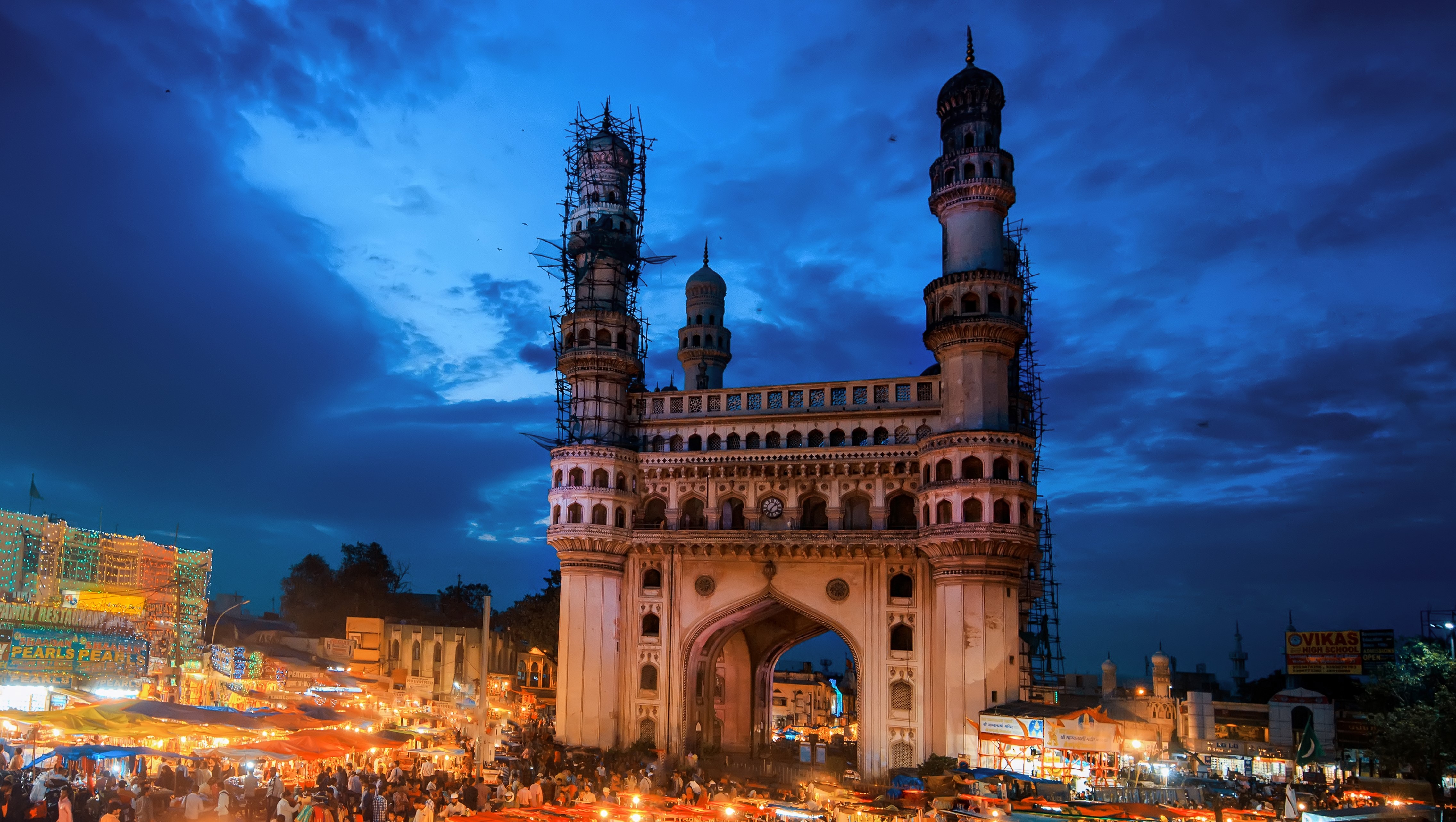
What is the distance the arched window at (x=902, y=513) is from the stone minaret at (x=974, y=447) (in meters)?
2.34

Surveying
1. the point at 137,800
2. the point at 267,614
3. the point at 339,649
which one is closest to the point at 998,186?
the point at 137,800

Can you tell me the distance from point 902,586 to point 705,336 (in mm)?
21391

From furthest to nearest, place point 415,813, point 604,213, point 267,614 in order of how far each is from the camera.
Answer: point 267,614 < point 604,213 < point 415,813

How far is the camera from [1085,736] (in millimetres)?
35219

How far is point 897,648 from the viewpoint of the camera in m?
44.8

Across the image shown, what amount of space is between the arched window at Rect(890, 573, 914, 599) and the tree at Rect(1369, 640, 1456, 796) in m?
16.9

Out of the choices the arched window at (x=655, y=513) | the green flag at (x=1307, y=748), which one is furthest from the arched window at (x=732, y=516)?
the green flag at (x=1307, y=748)

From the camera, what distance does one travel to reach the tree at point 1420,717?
33000 mm

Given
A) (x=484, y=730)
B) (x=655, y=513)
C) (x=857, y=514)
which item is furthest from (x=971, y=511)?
(x=484, y=730)

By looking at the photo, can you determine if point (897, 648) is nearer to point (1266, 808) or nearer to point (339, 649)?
point (1266, 808)

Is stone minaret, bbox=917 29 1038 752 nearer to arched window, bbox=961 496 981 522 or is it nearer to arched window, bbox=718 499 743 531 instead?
arched window, bbox=961 496 981 522

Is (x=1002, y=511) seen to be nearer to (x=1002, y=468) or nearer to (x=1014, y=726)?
(x=1002, y=468)

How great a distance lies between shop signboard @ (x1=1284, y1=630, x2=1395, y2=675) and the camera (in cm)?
4997

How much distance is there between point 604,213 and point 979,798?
35168 mm
